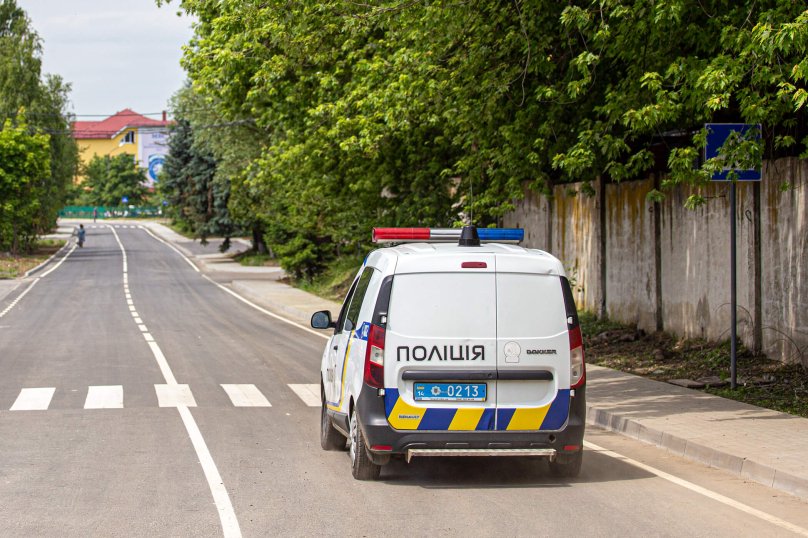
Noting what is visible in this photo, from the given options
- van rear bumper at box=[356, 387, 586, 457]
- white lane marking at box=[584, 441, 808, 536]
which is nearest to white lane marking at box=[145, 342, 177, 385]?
white lane marking at box=[584, 441, 808, 536]

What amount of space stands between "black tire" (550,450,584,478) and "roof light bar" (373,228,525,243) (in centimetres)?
195

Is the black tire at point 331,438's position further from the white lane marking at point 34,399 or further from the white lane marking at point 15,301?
the white lane marking at point 15,301

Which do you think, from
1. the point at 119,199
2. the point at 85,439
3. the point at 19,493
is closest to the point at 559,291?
the point at 19,493

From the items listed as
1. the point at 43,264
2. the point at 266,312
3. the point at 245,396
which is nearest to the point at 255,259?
the point at 43,264

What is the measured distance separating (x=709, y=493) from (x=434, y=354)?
7.58 ft

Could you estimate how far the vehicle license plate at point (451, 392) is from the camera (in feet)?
27.0

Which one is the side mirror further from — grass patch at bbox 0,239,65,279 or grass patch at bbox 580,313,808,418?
grass patch at bbox 0,239,65,279

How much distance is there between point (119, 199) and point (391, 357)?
142 metres

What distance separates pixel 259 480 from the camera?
8570 millimetres

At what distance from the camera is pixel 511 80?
48.5 feet

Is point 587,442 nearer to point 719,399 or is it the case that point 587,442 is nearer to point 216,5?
point 719,399

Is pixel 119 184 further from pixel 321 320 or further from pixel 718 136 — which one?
pixel 321 320

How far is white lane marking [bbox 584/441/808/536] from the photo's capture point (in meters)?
7.21

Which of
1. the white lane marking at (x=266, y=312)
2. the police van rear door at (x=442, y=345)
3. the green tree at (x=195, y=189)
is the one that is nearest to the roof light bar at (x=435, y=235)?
the police van rear door at (x=442, y=345)
